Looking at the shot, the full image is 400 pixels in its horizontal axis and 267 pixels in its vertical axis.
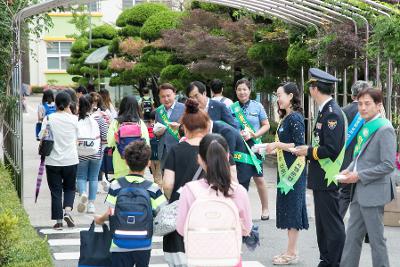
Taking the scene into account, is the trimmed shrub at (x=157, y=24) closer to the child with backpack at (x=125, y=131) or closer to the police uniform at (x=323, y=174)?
the child with backpack at (x=125, y=131)

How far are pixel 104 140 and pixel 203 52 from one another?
937 centimetres

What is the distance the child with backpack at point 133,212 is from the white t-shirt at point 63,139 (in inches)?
165

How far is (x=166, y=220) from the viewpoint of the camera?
6.00m

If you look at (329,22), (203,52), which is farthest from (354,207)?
(203,52)

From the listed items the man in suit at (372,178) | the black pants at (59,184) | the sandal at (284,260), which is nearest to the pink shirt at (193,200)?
the man in suit at (372,178)

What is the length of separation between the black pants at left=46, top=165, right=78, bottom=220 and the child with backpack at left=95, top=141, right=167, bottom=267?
4.21m

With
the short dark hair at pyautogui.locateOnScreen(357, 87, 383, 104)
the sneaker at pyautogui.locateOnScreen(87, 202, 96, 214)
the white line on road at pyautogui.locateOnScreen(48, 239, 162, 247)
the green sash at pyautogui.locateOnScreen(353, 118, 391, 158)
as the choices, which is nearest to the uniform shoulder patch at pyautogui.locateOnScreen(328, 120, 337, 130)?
the green sash at pyautogui.locateOnScreen(353, 118, 391, 158)

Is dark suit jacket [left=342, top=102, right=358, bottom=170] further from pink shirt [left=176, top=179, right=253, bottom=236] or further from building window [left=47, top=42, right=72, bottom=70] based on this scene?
building window [left=47, top=42, right=72, bottom=70]

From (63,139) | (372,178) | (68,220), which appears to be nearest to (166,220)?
(372,178)

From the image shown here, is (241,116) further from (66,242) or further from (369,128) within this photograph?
(369,128)

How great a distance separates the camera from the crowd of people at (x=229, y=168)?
17.8ft

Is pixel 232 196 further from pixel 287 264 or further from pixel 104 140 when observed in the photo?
pixel 104 140

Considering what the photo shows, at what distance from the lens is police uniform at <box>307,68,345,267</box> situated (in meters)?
7.67

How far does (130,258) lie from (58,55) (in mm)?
56820
